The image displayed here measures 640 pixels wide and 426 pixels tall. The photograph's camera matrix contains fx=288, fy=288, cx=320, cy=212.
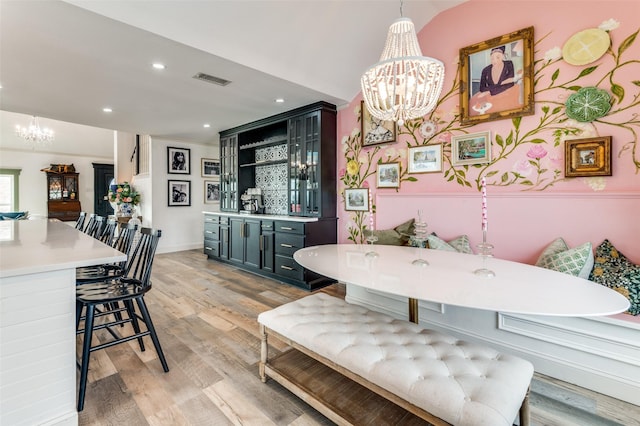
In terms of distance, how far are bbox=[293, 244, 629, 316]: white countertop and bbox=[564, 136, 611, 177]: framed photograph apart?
1195 millimetres

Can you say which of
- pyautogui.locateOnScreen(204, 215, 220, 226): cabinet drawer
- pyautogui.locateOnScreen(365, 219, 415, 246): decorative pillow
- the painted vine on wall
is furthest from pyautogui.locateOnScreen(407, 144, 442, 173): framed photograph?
pyautogui.locateOnScreen(204, 215, 220, 226): cabinet drawer

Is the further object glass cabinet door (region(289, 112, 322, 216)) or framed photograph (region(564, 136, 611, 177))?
glass cabinet door (region(289, 112, 322, 216))

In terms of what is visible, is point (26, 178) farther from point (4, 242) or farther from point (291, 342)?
point (291, 342)

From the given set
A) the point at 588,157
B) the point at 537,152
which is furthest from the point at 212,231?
the point at 588,157

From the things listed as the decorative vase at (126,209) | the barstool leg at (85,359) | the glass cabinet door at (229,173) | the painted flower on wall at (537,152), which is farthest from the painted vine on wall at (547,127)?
the decorative vase at (126,209)

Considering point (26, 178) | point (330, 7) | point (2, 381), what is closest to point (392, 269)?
point (2, 381)

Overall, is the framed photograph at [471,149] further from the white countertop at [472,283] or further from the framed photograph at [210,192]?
the framed photograph at [210,192]

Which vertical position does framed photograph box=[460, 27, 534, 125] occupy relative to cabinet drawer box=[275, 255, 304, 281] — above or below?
above

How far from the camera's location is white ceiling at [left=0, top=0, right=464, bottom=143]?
2.20 meters

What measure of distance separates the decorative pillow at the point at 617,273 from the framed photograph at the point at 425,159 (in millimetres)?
1496

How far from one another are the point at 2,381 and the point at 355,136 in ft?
12.3

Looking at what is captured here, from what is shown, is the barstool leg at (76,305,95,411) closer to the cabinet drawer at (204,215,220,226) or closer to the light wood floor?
the light wood floor

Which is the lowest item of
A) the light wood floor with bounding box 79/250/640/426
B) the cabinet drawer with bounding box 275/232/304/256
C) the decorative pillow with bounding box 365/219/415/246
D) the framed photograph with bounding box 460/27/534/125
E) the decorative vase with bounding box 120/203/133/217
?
the light wood floor with bounding box 79/250/640/426

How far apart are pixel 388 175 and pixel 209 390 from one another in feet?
9.32
